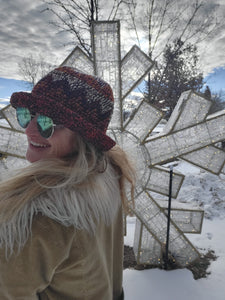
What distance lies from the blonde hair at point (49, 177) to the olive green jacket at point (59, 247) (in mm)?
29

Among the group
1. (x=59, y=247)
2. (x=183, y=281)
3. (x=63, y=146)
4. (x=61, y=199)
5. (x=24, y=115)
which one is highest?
(x=24, y=115)

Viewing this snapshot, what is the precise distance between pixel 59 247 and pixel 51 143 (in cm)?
41

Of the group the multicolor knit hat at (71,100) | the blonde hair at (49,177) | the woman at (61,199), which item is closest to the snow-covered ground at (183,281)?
the woman at (61,199)

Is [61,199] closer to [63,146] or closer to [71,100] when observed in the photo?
[63,146]

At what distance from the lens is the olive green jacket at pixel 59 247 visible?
642 mm

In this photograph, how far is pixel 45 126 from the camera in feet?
2.81

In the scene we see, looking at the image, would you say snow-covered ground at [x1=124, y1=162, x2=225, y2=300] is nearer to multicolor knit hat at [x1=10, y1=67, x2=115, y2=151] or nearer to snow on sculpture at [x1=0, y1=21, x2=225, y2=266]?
snow on sculpture at [x1=0, y1=21, x2=225, y2=266]

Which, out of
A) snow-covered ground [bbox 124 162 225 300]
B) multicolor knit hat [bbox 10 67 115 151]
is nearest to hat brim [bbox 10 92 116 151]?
multicolor knit hat [bbox 10 67 115 151]

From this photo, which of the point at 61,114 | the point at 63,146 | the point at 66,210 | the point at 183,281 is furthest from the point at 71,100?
the point at 183,281

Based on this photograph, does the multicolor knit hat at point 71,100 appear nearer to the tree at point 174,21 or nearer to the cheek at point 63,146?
the cheek at point 63,146

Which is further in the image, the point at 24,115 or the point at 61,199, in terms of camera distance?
the point at 24,115

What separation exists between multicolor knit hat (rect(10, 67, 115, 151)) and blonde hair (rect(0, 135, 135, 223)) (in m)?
0.09

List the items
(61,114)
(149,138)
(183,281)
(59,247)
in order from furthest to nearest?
(183,281), (149,138), (61,114), (59,247)

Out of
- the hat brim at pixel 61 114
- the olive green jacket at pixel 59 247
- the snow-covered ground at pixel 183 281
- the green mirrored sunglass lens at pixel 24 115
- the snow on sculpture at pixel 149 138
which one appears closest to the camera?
the olive green jacket at pixel 59 247
